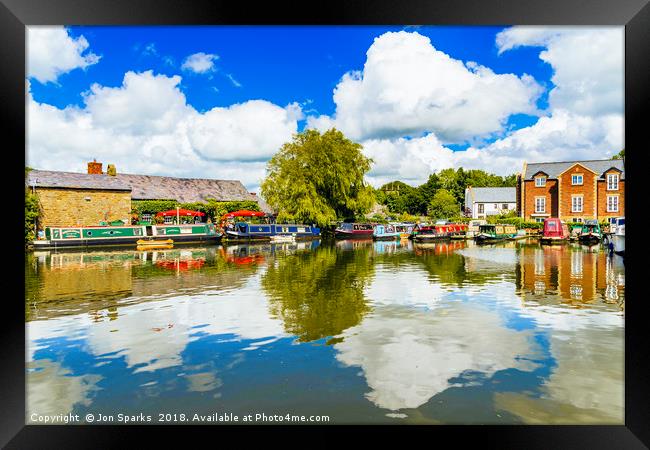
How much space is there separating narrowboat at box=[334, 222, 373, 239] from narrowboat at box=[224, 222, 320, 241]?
10.6ft

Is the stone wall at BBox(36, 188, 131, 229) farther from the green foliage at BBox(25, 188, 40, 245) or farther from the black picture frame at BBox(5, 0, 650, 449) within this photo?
the black picture frame at BBox(5, 0, 650, 449)

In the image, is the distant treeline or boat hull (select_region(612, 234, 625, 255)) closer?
boat hull (select_region(612, 234, 625, 255))

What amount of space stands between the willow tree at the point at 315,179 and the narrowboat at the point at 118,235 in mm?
7370

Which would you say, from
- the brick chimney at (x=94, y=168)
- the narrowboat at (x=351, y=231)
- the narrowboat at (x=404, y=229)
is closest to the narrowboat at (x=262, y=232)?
the narrowboat at (x=351, y=231)

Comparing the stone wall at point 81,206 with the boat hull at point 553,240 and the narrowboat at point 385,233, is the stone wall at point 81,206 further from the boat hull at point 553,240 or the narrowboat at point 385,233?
the boat hull at point 553,240

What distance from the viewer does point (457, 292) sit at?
10.7 m

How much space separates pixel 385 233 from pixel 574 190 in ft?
57.4

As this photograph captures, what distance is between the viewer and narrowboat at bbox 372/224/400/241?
37156mm

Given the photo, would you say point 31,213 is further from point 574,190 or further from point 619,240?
point 574,190

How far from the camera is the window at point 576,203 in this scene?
128 feet

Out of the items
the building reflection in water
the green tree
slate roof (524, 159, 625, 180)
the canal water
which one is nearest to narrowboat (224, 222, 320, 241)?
the building reflection in water
